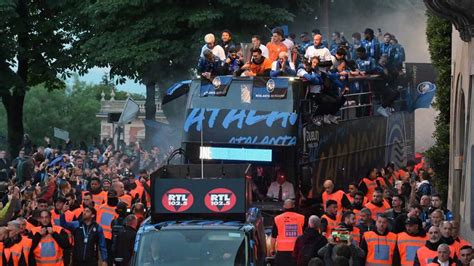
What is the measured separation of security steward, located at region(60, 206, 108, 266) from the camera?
888 inches

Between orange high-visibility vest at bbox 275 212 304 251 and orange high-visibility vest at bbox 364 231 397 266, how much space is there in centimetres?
207

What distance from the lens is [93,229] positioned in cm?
2264

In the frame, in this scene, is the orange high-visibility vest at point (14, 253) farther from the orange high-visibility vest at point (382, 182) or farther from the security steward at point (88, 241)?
the orange high-visibility vest at point (382, 182)

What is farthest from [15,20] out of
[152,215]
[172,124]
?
[152,215]

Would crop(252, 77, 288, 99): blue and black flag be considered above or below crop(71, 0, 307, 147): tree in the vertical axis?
below

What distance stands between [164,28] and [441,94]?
514 inches

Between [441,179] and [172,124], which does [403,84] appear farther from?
[172,124]

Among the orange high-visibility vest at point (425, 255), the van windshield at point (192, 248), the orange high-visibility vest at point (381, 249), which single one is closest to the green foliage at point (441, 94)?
the orange high-visibility vest at point (381, 249)

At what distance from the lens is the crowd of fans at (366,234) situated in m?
19.0

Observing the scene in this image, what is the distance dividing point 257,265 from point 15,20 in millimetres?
30603

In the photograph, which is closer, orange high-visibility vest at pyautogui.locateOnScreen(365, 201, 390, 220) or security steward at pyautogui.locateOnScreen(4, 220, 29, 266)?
security steward at pyautogui.locateOnScreen(4, 220, 29, 266)

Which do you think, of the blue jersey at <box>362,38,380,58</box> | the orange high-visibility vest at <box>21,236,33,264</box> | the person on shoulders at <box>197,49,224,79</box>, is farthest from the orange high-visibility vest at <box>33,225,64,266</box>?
the blue jersey at <box>362,38,380,58</box>

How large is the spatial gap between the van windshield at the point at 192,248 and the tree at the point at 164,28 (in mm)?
21163

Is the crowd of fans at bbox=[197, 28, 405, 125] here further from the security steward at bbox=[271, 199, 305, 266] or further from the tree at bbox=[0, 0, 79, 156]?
the tree at bbox=[0, 0, 79, 156]
